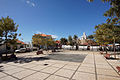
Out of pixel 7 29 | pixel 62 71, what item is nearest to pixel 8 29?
pixel 7 29

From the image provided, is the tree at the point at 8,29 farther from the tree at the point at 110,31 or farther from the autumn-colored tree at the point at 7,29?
the tree at the point at 110,31

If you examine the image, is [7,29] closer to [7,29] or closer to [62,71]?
[7,29]

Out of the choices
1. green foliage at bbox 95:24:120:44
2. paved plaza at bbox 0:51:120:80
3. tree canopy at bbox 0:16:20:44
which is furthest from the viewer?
tree canopy at bbox 0:16:20:44

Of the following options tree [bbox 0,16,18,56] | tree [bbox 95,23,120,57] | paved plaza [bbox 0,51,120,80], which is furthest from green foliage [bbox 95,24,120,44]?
tree [bbox 0,16,18,56]

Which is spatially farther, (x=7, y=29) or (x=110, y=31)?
(x=7, y=29)

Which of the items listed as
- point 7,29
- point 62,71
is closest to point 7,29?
point 7,29

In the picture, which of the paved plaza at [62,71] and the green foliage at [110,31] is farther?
the green foliage at [110,31]

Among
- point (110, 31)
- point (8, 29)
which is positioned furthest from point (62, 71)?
point (8, 29)

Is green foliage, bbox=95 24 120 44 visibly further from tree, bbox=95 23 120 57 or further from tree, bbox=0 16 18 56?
tree, bbox=0 16 18 56

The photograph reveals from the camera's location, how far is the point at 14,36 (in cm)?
1285

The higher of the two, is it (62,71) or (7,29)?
(7,29)

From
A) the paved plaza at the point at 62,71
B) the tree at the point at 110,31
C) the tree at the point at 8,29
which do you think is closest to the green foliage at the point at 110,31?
the tree at the point at 110,31

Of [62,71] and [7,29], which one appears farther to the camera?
[7,29]

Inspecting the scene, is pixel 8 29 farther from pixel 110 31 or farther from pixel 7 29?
pixel 110 31
